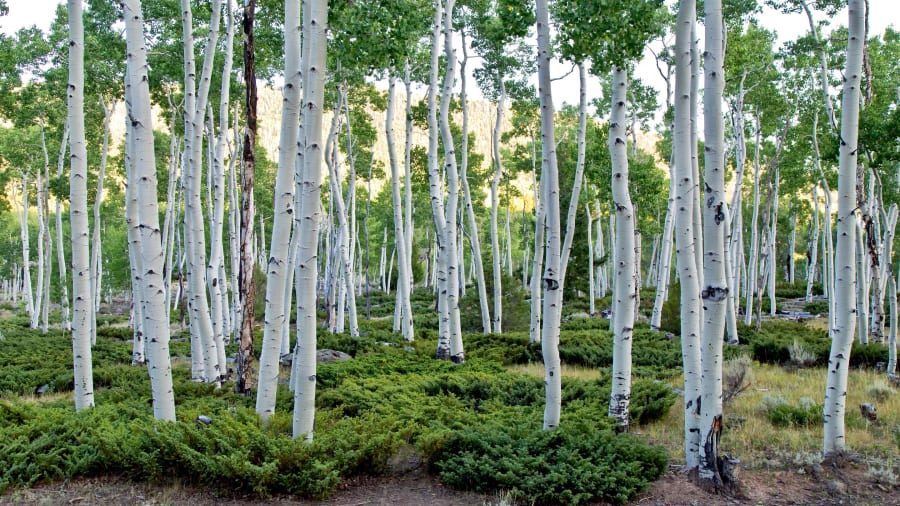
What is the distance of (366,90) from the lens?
20391 millimetres

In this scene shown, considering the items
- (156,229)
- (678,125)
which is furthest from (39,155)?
(678,125)

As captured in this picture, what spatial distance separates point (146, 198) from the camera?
5629mm

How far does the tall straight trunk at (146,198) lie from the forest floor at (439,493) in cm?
111

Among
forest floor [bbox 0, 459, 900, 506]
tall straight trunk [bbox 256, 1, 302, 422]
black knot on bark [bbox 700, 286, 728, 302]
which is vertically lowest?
A: forest floor [bbox 0, 459, 900, 506]

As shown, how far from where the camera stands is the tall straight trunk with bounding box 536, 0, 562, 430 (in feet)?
19.7

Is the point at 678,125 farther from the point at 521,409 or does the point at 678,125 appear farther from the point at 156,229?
the point at 156,229

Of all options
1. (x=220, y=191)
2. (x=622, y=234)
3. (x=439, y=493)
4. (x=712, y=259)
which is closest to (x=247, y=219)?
(x=220, y=191)

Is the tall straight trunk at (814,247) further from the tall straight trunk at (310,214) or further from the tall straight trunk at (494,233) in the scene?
the tall straight trunk at (310,214)

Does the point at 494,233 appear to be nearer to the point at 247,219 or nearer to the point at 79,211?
the point at 247,219

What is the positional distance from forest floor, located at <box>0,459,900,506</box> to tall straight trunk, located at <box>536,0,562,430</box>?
1272 mm

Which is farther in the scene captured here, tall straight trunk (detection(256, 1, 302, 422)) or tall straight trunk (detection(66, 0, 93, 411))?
tall straight trunk (detection(66, 0, 93, 411))

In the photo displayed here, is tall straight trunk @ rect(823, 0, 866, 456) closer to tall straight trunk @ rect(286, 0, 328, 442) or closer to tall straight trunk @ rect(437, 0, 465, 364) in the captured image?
tall straight trunk @ rect(286, 0, 328, 442)

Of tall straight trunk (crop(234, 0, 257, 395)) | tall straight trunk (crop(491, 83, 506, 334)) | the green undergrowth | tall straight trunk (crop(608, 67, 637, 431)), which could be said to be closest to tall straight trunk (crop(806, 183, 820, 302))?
tall straight trunk (crop(491, 83, 506, 334))

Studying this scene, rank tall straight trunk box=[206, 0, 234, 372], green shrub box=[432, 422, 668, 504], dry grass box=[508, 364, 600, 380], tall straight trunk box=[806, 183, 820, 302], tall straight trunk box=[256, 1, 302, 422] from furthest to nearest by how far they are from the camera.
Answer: tall straight trunk box=[806, 183, 820, 302] < dry grass box=[508, 364, 600, 380] < tall straight trunk box=[206, 0, 234, 372] < tall straight trunk box=[256, 1, 302, 422] < green shrub box=[432, 422, 668, 504]
